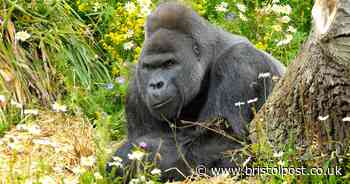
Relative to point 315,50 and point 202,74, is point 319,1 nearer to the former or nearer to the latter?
point 315,50

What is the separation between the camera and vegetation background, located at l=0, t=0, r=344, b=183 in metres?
6.04

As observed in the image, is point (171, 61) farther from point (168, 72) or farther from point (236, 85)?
point (236, 85)

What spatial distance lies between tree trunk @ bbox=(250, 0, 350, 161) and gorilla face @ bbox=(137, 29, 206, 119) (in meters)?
0.72

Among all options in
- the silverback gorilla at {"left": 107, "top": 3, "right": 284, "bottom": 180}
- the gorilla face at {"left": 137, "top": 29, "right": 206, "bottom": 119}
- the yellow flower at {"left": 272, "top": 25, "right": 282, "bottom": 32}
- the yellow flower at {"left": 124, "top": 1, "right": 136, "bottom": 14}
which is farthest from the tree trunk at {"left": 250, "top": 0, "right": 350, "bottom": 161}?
the yellow flower at {"left": 124, "top": 1, "right": 136, "bottom": 14}

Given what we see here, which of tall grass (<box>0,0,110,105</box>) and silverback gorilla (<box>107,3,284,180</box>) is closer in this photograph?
silverback gorilla (<box>107,3,284,180</box>)

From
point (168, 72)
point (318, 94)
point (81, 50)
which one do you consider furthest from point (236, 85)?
point (81, 50)

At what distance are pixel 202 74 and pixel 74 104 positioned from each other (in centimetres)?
137

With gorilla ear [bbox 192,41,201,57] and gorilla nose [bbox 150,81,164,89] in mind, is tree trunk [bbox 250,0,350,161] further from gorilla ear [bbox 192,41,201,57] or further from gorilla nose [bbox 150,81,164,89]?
gorilla ear [bbox 192,41,201,57]

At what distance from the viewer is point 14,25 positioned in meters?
6.57

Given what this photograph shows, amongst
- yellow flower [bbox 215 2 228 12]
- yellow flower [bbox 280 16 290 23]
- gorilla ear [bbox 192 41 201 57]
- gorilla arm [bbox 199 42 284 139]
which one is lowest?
gorilla arm [bbox 199 42 284 139]

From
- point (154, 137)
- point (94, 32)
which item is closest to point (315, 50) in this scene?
point (154, 137)

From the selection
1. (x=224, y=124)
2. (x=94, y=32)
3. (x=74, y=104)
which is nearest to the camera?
(x=224, y=124)

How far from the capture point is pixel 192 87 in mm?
4961

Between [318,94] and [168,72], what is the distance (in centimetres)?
124
